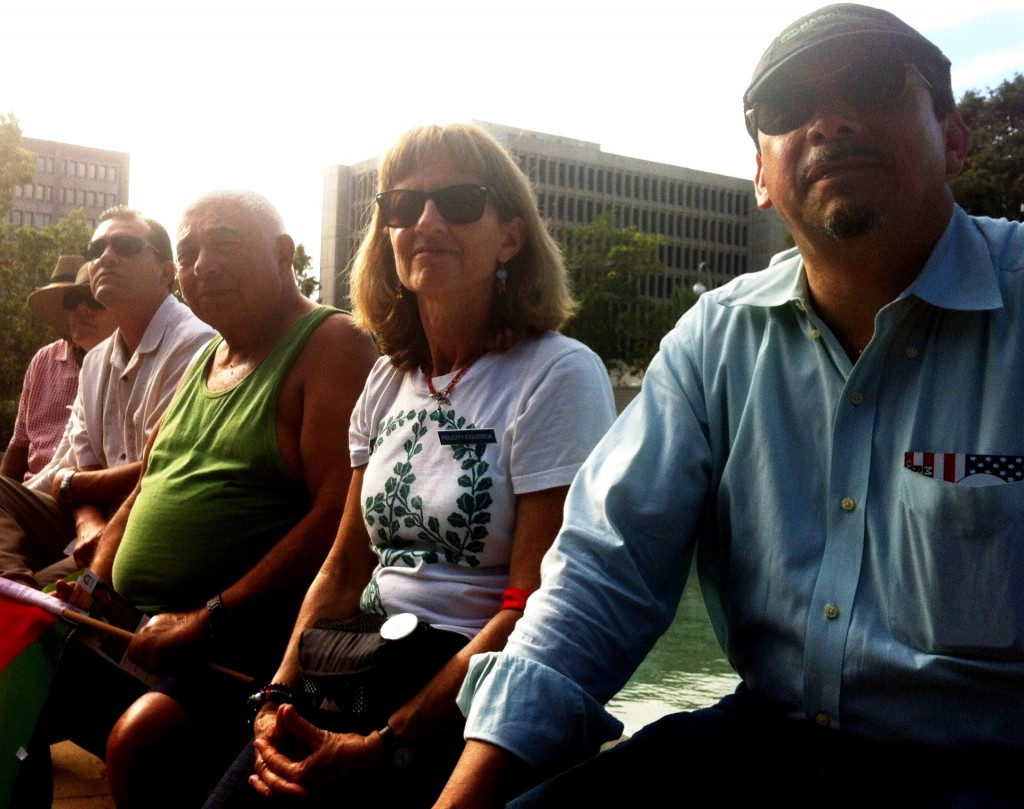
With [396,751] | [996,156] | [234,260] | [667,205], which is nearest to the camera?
[396,751]

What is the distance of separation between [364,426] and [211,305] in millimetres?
901

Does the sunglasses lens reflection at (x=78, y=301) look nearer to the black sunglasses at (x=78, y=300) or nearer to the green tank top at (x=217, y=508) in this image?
the black sunglasses at (x=78, y=300)

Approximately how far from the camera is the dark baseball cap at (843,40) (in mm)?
1975

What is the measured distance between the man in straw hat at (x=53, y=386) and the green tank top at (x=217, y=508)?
9.50 feet

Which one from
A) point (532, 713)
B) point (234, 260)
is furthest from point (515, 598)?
point (234, 260)

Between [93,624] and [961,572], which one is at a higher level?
[961,572]

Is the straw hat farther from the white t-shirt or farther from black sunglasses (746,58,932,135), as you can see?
black sunglasses (746,58,932,135)

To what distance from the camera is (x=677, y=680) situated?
667 centimetres

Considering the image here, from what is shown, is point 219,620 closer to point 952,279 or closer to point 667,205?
point 952,279

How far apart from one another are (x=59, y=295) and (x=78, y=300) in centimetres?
73

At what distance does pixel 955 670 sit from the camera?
1.70m

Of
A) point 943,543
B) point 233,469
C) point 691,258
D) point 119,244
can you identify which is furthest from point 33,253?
point 691,258

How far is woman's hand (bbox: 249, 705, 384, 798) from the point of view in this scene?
234cm

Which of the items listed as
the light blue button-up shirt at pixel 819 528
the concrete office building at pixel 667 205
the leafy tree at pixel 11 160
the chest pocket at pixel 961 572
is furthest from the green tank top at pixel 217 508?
the concrete office building at pixel 667 205
